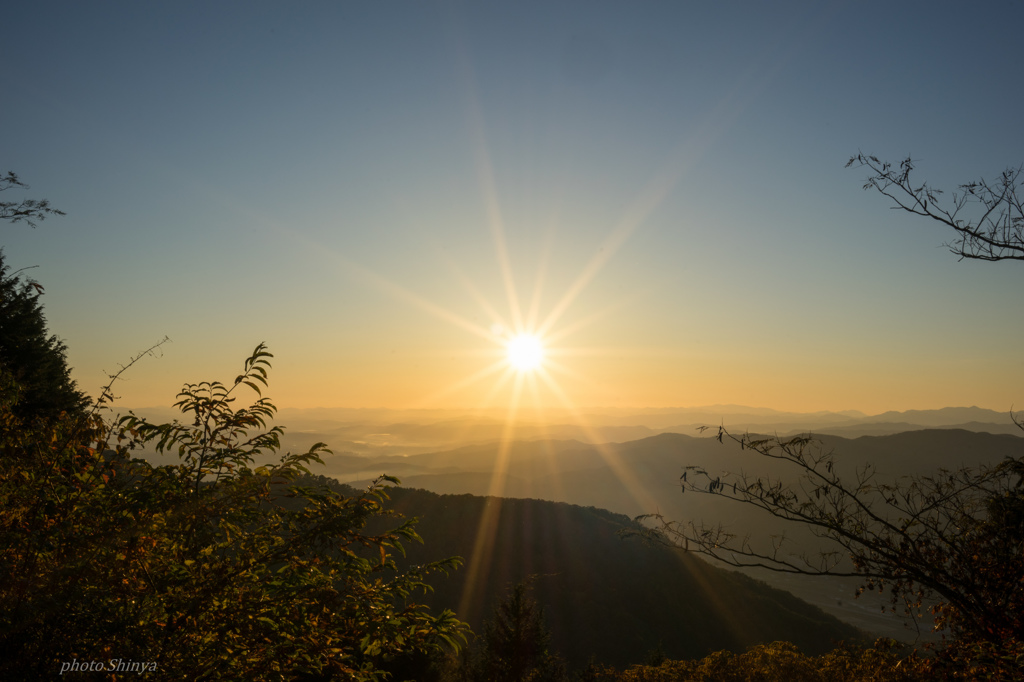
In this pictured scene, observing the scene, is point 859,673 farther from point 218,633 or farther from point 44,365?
point 44,365

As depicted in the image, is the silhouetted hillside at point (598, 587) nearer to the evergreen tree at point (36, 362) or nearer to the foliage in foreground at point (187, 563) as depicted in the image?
the evergreen tree at point (36, 362)

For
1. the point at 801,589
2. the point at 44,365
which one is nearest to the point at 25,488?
the point at 44,365

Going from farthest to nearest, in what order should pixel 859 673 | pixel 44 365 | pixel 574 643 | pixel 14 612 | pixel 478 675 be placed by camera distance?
1. pixel 574 643
2. pixel 44 365
3. pixel 478 675
4. pixel 859 673
5. pixel 14 612

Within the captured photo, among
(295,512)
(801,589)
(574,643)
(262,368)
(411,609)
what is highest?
(262,368)

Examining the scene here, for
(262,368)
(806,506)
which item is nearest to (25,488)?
(262,368)

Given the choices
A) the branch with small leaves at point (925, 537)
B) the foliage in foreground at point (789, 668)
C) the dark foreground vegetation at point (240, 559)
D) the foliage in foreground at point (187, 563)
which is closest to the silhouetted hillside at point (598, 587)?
the foliage in foreground at point (789, 668)

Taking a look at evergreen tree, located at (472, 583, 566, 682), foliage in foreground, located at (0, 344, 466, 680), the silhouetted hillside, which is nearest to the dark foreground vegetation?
foliage in foreground, located at (0, 344, 466, 680)

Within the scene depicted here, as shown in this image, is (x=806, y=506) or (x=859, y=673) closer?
(x=806, y=506)

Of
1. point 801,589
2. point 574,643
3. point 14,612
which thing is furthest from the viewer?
point 801,589

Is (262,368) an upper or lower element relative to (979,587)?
upper

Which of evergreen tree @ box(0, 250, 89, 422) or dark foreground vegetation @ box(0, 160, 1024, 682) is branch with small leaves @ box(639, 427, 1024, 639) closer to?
dark foreground vegetation @ box(0, 160, 1024, 682)
